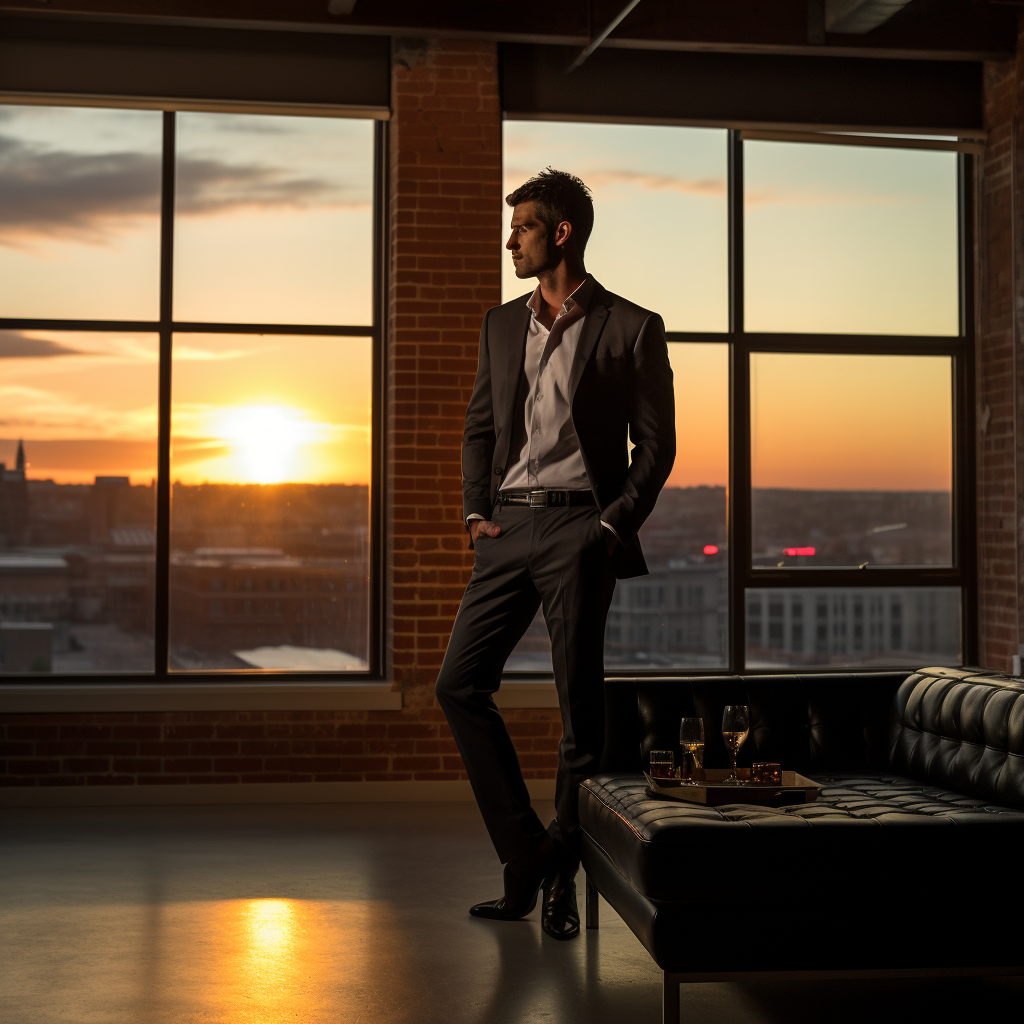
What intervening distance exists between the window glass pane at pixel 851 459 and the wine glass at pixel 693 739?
305 cm

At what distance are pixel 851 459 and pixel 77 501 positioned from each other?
12.6 ft

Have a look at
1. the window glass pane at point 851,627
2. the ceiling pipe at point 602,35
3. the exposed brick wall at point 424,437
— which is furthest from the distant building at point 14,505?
the window glass pane at point 851,627

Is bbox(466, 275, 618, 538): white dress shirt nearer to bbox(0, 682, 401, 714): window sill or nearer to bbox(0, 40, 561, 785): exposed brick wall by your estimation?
bbox(0, 40, 561, 785): exposed brick wall

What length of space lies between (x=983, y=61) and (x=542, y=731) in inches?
160

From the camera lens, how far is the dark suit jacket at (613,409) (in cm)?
338

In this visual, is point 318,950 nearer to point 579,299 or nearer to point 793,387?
point 579,299

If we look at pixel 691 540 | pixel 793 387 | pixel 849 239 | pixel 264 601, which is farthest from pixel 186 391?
pixel 849 239

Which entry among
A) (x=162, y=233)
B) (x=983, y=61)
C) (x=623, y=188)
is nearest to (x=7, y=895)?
(x=162, y=233)

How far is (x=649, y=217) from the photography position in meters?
5.96

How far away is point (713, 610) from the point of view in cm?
598

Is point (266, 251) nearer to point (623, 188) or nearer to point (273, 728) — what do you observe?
point (623, 188)

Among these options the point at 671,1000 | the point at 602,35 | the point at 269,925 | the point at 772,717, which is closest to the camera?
the point at 671,1000

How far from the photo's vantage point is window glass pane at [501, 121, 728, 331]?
5.94 metres

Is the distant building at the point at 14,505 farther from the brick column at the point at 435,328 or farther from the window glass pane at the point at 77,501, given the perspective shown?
the brick column at the point at 435,328
